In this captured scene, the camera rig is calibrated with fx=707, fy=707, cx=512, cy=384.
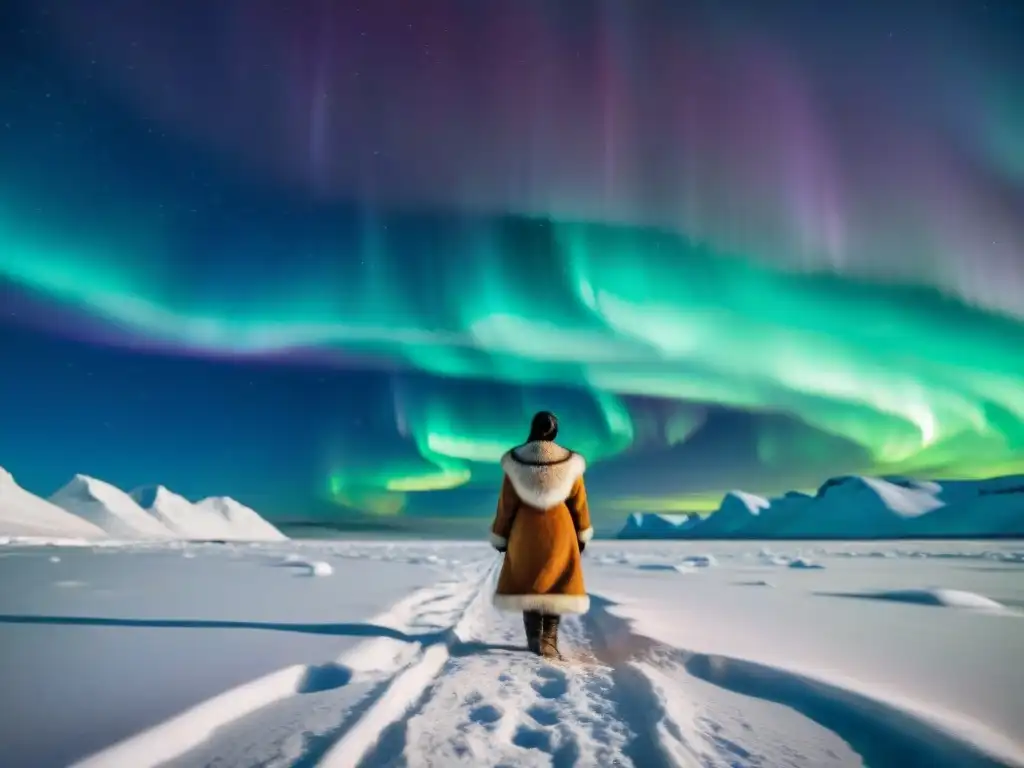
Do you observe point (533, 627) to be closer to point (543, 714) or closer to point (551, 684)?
point (551, 684)

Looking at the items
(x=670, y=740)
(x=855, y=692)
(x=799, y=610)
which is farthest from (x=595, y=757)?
(x=799, y=610)

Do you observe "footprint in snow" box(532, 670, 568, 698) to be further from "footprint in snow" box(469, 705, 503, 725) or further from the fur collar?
the fur collar

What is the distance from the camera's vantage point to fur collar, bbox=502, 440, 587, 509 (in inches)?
245

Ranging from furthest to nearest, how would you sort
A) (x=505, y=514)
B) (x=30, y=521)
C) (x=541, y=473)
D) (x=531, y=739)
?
(x=30, y=521), (x=505, y=514), (x=541, y=473), (x=531, y=739)

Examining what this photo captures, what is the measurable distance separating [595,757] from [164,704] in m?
2.49

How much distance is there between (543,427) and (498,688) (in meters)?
2.42

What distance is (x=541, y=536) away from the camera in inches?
248

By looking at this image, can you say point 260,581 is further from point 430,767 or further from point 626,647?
point 430,767

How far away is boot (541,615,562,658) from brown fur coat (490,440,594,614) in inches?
6.6

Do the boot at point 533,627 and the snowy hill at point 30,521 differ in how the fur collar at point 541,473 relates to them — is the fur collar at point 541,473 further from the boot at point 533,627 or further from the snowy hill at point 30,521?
the snowy hill at point 30,521

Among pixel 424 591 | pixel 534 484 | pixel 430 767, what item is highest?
pixel 534 484

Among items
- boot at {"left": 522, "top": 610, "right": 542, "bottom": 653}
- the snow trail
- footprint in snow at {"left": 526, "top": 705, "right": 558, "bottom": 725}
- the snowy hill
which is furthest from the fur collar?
the snowy hill

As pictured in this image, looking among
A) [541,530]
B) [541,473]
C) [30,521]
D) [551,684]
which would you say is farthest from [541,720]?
[30,521]

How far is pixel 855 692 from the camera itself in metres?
4.26
